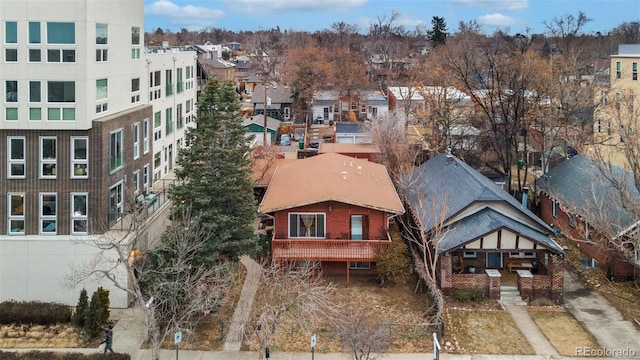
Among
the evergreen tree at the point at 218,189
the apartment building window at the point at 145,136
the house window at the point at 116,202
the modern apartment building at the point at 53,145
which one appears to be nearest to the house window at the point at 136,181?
the apartment building window at the point at 145,136

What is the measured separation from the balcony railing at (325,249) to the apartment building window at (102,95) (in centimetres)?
939

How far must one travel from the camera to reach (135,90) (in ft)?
88.1

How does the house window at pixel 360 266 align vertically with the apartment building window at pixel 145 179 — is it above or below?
below

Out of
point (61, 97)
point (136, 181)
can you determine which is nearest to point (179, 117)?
point (136, 181)

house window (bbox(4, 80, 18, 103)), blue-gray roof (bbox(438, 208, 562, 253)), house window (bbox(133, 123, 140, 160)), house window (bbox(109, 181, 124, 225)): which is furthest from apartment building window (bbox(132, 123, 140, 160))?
blue-gray roof (bbox(438, 208, 562, 253))

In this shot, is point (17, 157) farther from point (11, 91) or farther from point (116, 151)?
point (116, 151)

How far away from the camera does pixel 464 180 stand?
2723 cm

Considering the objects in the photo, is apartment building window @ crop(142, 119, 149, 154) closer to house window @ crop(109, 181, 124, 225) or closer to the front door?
house window @ crop(109, 181, 124, 225)

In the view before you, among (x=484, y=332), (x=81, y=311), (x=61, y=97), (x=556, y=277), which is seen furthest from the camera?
(x=556, y=277)

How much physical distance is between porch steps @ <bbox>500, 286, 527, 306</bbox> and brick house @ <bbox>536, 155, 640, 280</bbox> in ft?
10.7

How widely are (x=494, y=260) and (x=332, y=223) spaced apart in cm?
784

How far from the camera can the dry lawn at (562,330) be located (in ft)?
60.8

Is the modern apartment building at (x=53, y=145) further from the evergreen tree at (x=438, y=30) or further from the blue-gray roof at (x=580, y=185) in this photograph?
the evergreen tree at (x=438, y=30)

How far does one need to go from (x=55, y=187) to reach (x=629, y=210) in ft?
74.6
